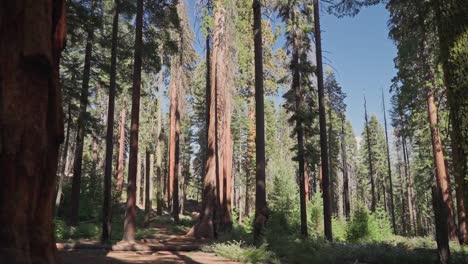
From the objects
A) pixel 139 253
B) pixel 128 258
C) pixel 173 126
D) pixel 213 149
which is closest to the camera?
pixel 128 258

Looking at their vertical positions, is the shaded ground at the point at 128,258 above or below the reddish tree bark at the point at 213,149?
below

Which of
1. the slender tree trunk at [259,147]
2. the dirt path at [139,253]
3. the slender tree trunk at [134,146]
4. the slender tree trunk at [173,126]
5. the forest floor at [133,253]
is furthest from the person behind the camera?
the slender tree trunk at [173,126]

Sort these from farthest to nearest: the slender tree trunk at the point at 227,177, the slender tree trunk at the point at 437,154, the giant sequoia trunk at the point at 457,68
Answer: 1. the slender tree trunk at the point at 227,177
2. the slender tree trunk at the point at 437,154
3. the giant sequoia trunk at the point at 457,68

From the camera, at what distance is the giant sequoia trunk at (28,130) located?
4156mm

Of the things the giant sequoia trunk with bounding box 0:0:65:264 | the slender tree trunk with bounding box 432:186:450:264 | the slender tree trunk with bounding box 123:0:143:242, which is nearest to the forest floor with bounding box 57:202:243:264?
the slender tree trunk with bounding box 123:0:143:242

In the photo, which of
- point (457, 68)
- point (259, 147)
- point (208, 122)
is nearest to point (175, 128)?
point (208, 122)

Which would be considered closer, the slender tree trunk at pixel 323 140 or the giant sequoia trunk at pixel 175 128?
the slender tree trunk at pixel 323 140

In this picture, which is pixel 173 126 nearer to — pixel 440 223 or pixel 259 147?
pixel 259 147

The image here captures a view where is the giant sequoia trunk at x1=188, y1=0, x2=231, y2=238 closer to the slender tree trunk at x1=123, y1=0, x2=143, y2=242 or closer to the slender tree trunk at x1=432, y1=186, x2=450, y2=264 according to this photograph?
the slender tree trunk at x1=123, y1=0, x2=143, y2=242

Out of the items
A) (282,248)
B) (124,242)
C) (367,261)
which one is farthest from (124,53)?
(367,261)

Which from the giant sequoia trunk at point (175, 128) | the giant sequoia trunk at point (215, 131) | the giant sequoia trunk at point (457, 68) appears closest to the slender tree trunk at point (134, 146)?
the giant sequoia trunk at point (215, 131)

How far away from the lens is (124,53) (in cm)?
1642

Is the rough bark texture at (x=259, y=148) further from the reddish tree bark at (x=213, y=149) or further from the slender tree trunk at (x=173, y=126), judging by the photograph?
the slender tree trunk at (x=173, y=126)

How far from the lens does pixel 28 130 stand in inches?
166
